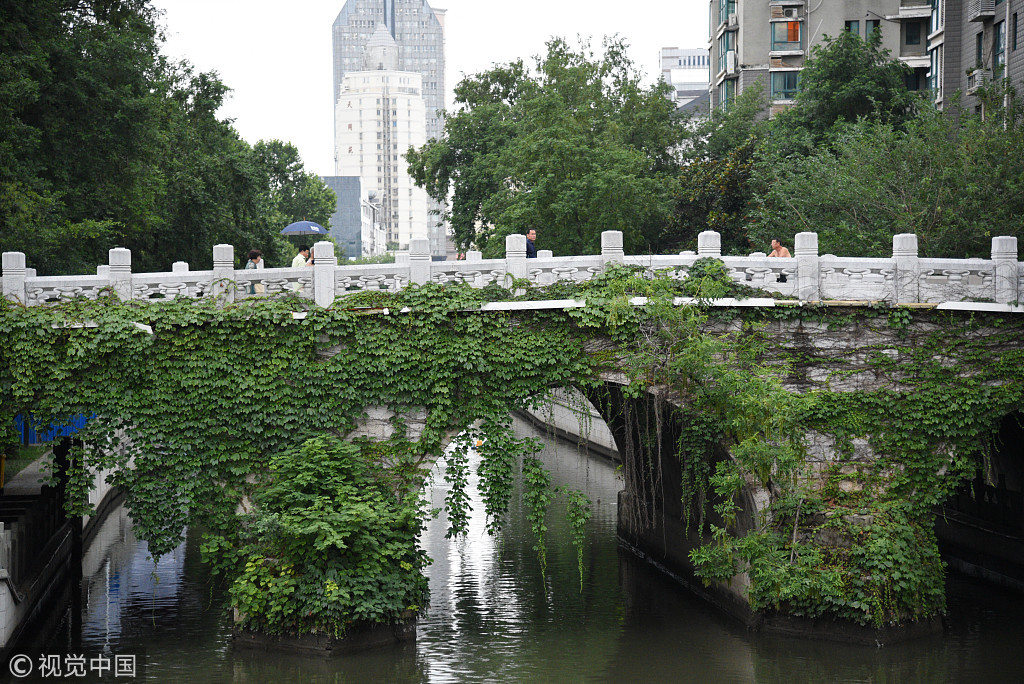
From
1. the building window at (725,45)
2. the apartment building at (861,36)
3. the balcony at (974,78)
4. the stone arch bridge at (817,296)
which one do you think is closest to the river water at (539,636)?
the stone arch bridge at (817,296)

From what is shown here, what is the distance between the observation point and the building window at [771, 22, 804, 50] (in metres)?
42.3

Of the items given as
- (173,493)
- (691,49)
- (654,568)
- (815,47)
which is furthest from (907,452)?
(691,49)

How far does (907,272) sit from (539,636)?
309 inches

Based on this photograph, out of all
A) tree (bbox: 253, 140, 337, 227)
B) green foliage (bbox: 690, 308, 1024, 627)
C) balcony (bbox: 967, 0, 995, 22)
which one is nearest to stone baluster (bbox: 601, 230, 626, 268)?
green foliage (bbox: 690, 308, 1024, 627)

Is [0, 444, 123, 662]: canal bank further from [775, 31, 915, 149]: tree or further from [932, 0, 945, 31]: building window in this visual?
[932, 0, 945, 31]: building window

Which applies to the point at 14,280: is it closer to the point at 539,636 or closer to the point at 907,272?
the point at 539,636

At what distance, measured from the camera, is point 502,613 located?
17.1 m

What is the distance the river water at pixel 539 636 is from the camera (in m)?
14.2

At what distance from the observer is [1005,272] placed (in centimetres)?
1549

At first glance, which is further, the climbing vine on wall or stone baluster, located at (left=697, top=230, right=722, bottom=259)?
stone baluster, located at (left=697, top=230, right=722, bottom=259)

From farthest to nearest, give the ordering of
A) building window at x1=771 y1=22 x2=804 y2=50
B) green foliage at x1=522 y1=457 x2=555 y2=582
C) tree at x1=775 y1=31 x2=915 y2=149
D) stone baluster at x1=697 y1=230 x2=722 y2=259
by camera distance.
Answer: building window at x1=771 y1=22 x2=804 y2=50 → tree at x1=775 y1=31 x2=915 y2=149 → stone baluster at x1=697 y1=230 x2=722 y2=259 → green foliage at x1=522 y1=457 x2=555 y2=582

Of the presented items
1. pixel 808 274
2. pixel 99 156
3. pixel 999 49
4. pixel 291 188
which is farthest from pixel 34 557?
pixel 291 188

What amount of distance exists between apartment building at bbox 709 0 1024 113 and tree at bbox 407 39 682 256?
6.56 metres

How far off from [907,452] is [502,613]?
271 inches
